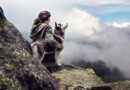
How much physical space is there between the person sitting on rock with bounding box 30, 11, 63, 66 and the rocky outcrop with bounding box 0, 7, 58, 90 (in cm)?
598

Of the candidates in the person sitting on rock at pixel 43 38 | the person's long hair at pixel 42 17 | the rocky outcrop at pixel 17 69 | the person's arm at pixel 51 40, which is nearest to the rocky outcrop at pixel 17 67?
the rocky outcrop at pixel 17 69

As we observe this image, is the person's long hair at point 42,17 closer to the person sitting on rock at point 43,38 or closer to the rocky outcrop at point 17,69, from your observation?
the person sitting on rock at point 43,38

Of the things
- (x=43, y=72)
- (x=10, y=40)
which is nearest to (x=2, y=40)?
(x=10, y=40)

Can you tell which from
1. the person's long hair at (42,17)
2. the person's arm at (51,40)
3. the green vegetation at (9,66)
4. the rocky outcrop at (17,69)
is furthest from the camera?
the person's long hair at (42,17)

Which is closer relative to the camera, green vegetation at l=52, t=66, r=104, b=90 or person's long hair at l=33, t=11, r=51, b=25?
green vegetation at l=52, t=66, r=104, b=90

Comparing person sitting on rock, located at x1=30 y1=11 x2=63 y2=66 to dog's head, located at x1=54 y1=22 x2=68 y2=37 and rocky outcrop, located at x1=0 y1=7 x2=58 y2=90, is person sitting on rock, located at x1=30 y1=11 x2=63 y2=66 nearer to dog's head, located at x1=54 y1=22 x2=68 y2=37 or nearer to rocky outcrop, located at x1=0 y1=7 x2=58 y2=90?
dog's head, located at x1=54 y1=22 x2=68 y2=37

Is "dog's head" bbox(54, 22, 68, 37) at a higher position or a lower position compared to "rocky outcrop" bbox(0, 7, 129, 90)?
lower

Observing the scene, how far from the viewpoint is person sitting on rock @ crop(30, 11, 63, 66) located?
26750mm

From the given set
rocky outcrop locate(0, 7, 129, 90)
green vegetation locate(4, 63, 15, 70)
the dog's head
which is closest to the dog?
the dog's head

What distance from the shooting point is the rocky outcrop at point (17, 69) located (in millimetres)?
17594

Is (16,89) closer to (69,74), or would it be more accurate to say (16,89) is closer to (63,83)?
(63,83)

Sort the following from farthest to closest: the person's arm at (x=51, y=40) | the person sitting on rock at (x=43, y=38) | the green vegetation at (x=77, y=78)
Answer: the person's arm at (x=51, y=40), the person sitting on rock at (x=43, y=38), the green vegetation at (x=77, y=78)

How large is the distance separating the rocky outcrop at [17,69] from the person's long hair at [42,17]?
7215 mm

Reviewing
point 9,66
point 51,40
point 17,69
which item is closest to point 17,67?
point 17,69
